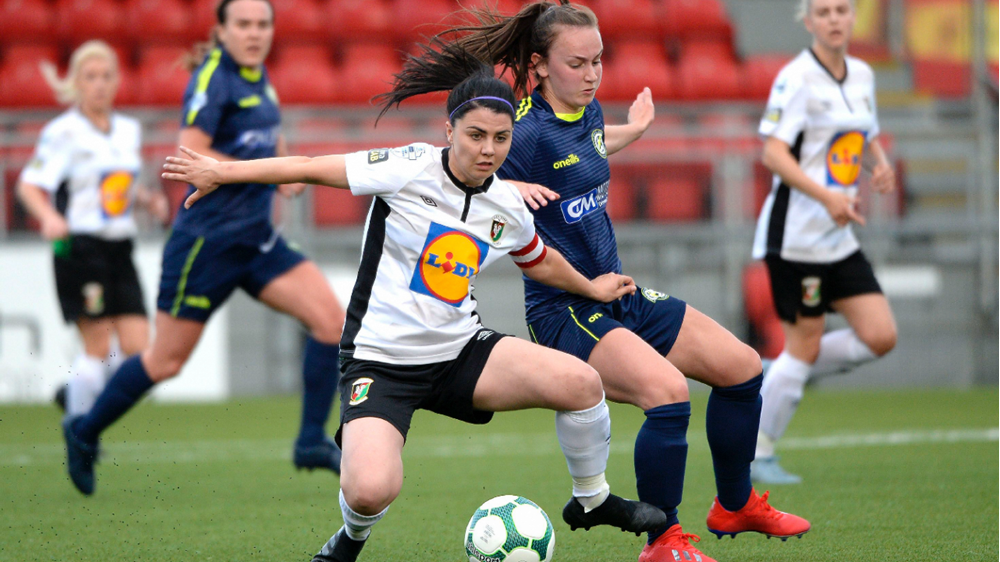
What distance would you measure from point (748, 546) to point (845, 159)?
2.27 metres

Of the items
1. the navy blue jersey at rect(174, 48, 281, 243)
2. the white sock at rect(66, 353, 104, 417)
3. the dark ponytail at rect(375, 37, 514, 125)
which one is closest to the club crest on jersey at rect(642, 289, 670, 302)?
the dark ponytail at rect(375, 37, 514, 125)

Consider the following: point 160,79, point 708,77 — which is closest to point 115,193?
point 160,79

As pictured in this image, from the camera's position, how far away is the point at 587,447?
11.6 feet

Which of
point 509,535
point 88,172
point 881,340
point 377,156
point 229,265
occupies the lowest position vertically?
point 881,340

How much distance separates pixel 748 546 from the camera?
13.3 feet

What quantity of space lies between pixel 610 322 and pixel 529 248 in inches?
15.0

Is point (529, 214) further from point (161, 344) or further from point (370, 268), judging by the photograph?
point (161, 344)

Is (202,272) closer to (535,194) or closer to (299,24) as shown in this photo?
(535,194)

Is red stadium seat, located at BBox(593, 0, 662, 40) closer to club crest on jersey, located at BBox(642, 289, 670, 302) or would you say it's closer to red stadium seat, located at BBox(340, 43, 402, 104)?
red stadium seat, located at BBox(340, 43, 402, 104)

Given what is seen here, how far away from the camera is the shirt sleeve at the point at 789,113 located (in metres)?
5.42

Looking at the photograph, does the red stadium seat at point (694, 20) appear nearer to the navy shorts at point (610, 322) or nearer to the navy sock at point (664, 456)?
the navy shorts at point (610, 322)

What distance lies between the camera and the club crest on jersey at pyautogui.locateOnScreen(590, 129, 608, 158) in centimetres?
389

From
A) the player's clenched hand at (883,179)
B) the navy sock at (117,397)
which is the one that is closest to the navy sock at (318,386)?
the navy sock at (117,397)

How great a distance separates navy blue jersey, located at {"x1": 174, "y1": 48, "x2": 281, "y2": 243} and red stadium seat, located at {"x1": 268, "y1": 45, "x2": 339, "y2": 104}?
7018 millimetres
